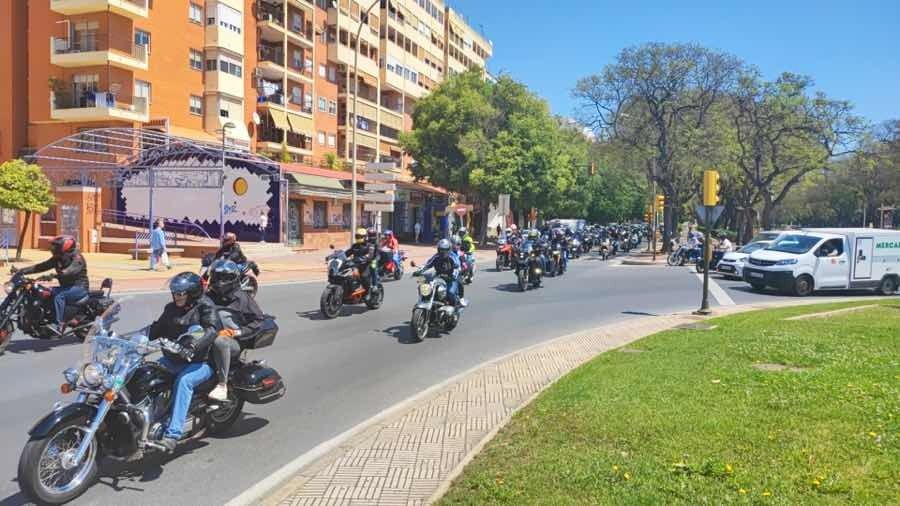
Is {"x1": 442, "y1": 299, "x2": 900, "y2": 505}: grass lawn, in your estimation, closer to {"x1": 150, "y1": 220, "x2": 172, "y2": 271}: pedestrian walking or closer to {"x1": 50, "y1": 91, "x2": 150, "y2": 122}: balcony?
{"x1": 150, "y1": 220, "x2": 172, "y2": 271}: pedestrian walking

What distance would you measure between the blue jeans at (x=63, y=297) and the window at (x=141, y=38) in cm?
2911

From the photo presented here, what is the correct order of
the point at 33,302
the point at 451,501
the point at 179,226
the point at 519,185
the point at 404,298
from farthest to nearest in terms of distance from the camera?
the point at 519,185 → the point at 179,226 → the point at 404,298 → the point at 33,302 → the point at 451,501

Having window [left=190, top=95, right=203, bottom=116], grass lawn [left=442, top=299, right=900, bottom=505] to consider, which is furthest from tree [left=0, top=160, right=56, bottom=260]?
grass lawn [left=442, top=299, right=900, bottom=505]

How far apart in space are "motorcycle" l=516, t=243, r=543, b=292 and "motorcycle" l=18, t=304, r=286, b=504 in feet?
44.0

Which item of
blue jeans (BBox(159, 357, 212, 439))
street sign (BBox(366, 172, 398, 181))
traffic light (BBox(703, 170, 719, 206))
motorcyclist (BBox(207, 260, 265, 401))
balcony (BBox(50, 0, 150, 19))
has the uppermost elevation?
balcony (BBox(50, 0, 150, 19))

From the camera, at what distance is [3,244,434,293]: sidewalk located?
60.5 feet

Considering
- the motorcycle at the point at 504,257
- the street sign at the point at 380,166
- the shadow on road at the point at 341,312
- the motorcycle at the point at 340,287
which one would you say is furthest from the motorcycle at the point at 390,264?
the motorcycle at the point at 504,257

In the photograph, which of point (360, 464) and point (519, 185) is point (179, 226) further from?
point (360, 464)

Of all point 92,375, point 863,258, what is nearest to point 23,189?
point 92,375

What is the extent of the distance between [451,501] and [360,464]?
117 centimetres

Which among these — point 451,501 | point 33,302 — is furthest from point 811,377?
point 33,302

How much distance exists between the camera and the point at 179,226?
33250mm

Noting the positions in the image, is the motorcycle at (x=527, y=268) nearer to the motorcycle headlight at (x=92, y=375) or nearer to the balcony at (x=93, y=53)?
the motorcycle headlight at (x=92, y=375)

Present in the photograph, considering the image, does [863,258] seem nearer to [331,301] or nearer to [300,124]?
[331,301]
